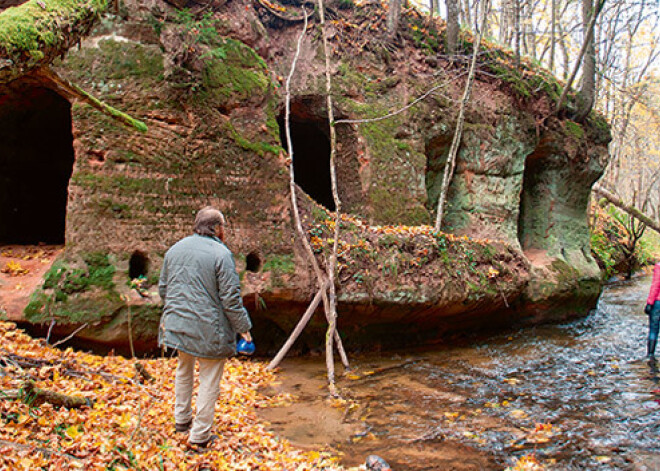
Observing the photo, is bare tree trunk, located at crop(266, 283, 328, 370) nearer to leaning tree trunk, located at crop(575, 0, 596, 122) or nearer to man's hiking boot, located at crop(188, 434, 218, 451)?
man's hiking boot, located at crop(188, 434, 218, 451)

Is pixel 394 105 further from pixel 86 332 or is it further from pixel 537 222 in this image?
pixel 86 332

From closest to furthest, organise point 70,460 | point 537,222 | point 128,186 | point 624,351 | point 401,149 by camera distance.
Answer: point 70,460
point 128,186
point 624,351
point 401,149
point 537,222

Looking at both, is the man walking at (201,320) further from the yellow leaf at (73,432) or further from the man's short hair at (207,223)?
the yellow leaf at (73,432)

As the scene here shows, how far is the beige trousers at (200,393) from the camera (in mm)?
3801

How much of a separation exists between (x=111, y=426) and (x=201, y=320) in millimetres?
1167

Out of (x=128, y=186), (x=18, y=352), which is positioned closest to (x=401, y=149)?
(x=128, y=186)

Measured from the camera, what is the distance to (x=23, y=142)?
8820mm

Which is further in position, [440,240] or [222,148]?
[440,240]

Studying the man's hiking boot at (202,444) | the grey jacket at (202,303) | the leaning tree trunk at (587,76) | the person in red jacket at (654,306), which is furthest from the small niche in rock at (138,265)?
the leaning tree trunk at (587,76)

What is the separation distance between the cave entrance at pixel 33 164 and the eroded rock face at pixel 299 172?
215cm

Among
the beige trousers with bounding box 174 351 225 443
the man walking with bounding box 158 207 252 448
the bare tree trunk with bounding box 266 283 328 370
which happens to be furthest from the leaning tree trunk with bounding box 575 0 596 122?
the beige trousers with bounding box 174 351 225 443

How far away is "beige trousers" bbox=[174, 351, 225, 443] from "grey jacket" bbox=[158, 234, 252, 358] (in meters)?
0.17

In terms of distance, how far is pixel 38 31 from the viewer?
3527mm

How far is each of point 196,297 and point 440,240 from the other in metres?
6.41
